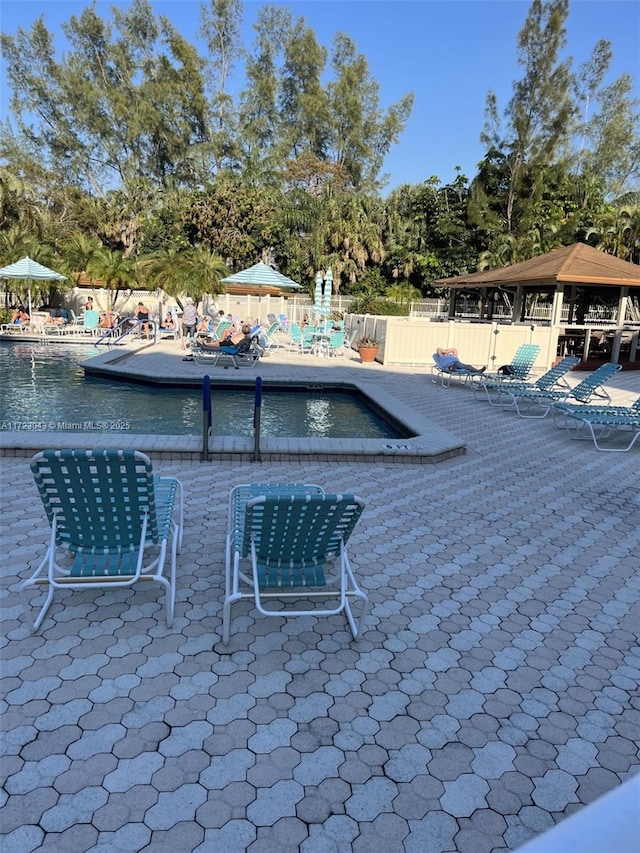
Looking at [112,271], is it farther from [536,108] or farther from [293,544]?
[536,108]

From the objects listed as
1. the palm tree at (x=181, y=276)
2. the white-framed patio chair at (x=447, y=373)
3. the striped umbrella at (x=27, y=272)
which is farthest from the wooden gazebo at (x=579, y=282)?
the striped umbrella at (x=27, y=272)

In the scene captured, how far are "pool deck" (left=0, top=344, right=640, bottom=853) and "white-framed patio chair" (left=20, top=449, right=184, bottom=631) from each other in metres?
0.27

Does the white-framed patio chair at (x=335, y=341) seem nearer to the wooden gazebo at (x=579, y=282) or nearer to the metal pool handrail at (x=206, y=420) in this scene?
the wooden gazebo at (x=579, y=282)

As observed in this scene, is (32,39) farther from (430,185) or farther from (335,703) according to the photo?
(335,703)

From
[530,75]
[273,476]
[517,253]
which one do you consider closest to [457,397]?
[273,476]

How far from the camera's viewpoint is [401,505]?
5.29 meters

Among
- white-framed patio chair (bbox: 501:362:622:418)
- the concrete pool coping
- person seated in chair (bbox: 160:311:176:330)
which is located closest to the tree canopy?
person seated in chair (bbox: 160:311:176:330)

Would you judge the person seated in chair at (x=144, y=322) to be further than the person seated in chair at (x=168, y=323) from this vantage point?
No

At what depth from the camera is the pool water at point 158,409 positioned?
331 inches

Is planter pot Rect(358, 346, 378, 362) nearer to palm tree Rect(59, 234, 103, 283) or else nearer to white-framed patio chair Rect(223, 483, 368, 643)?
white-framed patio chair Rect(223, 483, 368, 643)

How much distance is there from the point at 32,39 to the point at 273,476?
46.3 m

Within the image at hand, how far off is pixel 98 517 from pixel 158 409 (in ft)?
21.9

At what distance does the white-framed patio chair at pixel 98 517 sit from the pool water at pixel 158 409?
4958 millimetres

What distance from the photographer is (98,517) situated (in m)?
3.12
